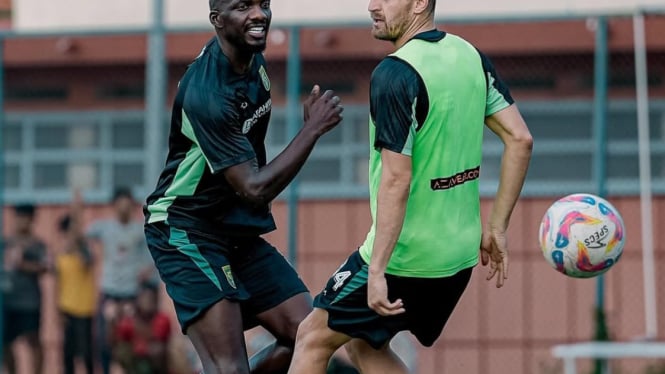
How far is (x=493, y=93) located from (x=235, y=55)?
3.61ft

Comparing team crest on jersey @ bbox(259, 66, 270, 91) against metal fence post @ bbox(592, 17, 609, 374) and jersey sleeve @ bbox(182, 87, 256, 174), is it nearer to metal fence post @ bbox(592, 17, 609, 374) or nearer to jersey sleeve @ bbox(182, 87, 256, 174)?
jersey sleeve @ bbox(182, 87, 256, 174)

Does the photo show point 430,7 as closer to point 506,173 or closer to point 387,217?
point 506,173

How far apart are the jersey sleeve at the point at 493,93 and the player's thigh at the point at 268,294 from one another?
1266 mm

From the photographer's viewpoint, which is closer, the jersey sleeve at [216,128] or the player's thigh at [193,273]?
the jersey sleeve at [216,128]

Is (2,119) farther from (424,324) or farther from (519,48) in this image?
(424,324)

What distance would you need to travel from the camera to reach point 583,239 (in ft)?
21.9

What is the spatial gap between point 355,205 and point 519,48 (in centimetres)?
211

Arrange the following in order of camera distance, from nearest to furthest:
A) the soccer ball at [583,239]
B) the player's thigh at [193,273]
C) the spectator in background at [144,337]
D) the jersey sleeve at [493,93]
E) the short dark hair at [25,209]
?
the jersey sleeve at [493,93] < the player's thigh at [193,273] < the soccer ball at [583,239] < the spectator in background at [144,337] < the short dark hair at [25,209]

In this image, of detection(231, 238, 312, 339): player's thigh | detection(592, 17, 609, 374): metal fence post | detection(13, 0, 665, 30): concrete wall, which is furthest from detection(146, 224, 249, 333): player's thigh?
detection(13, 0, 665, 30): concrete wall

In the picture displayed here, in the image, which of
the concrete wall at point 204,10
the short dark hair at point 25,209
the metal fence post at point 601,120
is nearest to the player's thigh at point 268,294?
the metal fence post at point 601,120

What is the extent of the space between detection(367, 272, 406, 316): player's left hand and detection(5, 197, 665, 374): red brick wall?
607 cm

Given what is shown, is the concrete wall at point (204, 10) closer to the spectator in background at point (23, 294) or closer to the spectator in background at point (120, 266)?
the spectator in background at point (120, 266)

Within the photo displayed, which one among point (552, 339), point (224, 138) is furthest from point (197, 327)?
point (552, 339)

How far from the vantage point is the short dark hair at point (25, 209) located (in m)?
12.4
